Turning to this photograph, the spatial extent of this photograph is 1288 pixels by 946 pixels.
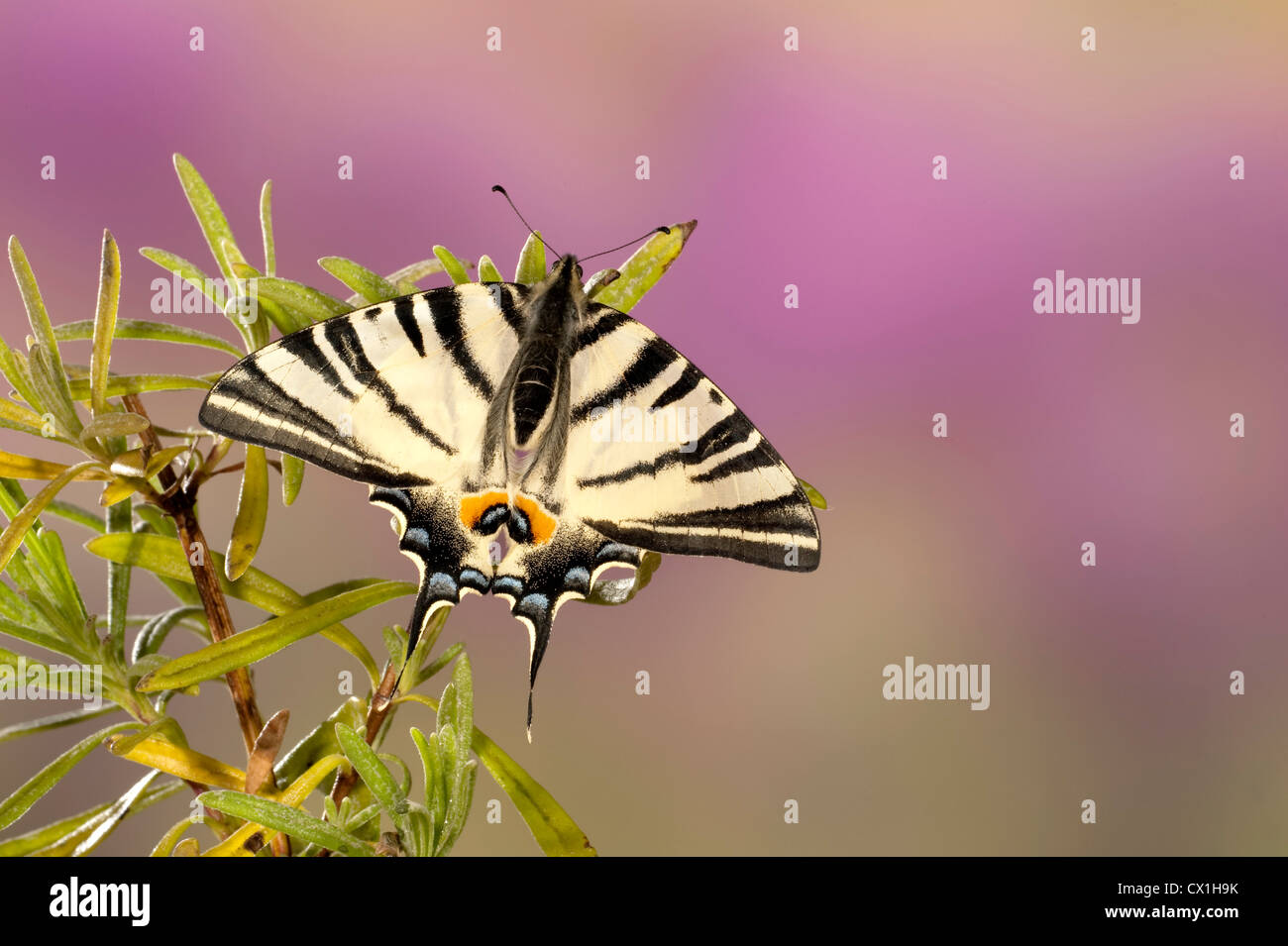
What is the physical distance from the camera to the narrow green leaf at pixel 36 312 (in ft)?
3.38

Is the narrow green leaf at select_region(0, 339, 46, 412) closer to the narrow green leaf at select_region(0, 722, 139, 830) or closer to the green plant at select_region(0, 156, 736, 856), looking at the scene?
the green plant at select_region(0, 156, 736, 856)

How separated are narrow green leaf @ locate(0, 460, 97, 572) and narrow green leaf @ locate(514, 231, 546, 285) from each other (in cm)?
49

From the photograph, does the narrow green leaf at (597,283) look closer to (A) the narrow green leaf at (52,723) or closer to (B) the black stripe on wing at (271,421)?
(B) the black stripe on wing at (271,421)

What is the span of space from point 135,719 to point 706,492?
2.26 ft

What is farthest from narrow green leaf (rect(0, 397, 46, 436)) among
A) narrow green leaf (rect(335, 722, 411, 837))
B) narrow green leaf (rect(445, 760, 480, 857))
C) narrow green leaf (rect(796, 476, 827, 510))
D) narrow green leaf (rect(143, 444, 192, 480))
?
narrow green leaf (rect(796, 476, 827, 510))

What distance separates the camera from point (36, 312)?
40.7 inches

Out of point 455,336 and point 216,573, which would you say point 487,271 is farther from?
point 216,573

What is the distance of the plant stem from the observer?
112cm

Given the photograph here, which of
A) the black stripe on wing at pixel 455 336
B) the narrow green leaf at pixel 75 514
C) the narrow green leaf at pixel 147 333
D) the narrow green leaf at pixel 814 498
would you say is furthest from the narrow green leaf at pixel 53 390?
the narrow green leaf at pixel 814 498

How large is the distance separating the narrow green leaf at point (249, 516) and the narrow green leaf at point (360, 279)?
199 millimetres

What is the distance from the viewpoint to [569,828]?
117cm
